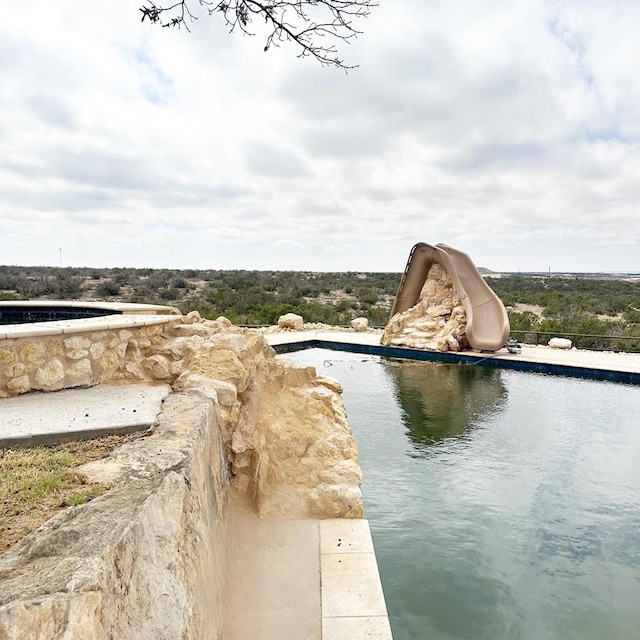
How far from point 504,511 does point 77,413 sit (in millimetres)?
4076

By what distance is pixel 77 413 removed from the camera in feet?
10.7

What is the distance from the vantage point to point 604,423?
7891mm

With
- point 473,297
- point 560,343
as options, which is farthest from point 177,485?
point 560,343

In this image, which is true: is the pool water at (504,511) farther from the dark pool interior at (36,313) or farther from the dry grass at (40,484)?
the dark pool interior at (36,313)

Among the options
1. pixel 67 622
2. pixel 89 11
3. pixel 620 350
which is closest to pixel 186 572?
pixel 67 622

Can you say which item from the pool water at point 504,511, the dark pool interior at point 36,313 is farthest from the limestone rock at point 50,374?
the dark pool interior at point 36,313

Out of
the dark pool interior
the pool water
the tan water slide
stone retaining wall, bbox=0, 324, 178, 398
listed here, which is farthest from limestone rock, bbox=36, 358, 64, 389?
the tan water slide

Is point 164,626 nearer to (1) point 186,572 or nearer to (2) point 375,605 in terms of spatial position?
(1) point 186,572

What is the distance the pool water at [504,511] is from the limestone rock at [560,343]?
4449 millimetres

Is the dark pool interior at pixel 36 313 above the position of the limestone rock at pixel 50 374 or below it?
above

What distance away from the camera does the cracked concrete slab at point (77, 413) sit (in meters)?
2.89

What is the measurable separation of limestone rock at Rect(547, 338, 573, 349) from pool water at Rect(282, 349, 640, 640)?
14.6 ft

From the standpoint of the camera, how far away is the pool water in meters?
3.58

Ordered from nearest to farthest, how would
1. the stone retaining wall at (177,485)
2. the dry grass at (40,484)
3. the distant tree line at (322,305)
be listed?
the stone retaining wall at (177,485) < the dry grass at (40,484) < the distant tree line at (322,305)
